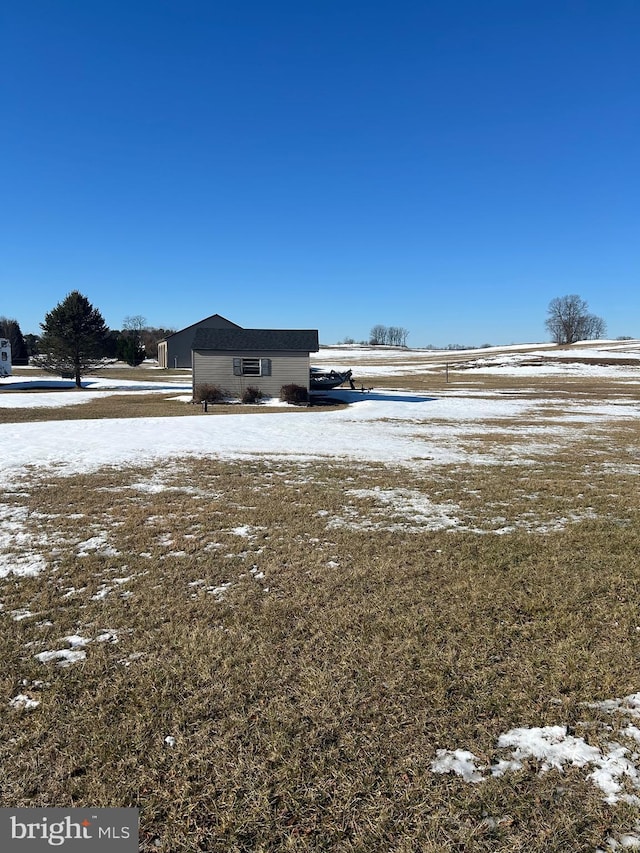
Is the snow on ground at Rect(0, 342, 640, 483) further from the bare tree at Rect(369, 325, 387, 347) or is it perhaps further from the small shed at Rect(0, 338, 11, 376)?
the bare tree at Rect(369, 325, 387, 347)

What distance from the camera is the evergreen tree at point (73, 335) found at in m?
36.2

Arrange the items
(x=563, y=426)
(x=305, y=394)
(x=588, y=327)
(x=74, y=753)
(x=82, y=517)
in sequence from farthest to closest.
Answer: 1. (x=588, y=327)
2. (x=305, y=394)
3. (x=563, y=426)
4. (x=82, y=517)
5. (x=74, y=753)

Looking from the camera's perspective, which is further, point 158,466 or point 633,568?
point 158,466

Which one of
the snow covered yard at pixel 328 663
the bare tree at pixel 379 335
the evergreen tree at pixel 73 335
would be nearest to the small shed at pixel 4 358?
the evergreen tree at pixel 73 335

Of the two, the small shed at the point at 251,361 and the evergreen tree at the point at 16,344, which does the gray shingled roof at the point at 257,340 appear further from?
the evergreen tree at the point at 16,344

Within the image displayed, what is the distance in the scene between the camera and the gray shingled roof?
89.8ft

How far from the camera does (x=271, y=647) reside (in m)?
3.64

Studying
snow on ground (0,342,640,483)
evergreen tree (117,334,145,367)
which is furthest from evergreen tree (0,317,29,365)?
snow on ground (0,342,640,483)

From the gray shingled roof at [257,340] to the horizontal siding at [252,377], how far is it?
0.38 meters

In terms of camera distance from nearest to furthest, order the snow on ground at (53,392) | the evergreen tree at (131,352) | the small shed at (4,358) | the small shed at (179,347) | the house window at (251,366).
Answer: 1. the snow on ground at (53,392)
2. the house window at (251,366)
3. the small shed at (4,358)
4. the small shed at (179,347)
5. the evergreen tree at (131,352)

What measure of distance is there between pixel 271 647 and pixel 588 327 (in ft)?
450

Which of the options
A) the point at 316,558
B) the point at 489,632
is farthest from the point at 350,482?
the point at 489,632

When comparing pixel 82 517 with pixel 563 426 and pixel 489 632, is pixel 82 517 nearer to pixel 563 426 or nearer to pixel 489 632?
pixel 489 632

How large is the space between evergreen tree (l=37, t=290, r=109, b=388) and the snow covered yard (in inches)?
1291
